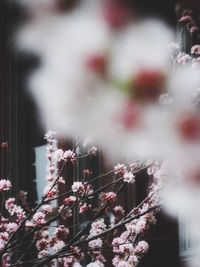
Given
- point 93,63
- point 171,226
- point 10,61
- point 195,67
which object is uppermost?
point 10,61

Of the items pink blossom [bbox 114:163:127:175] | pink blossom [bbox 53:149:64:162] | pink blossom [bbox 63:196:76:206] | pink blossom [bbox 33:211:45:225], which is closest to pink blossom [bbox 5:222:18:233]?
pink blossom [bbox 33:211:45:225]

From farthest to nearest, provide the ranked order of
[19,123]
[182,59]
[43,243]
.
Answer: [19,123], [182,59], [43,243]

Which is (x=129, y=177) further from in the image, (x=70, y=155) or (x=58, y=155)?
(x=58, y=155)

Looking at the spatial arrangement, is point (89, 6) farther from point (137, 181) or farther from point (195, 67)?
point (137, 181)

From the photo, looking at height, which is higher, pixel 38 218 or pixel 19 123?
pixel 19 123

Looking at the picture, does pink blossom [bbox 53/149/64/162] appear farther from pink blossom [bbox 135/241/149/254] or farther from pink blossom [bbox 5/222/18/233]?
pink blossom [bbox 135/241/149/254]

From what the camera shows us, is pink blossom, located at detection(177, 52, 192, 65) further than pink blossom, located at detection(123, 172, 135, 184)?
Yes

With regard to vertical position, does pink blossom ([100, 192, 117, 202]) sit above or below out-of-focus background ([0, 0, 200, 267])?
below

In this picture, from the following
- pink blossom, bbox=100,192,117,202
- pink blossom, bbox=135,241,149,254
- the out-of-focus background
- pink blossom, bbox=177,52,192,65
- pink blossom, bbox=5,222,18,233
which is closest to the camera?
pink blossom, bbox=100,192,117,202

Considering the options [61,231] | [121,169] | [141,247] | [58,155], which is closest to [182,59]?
[121,169]

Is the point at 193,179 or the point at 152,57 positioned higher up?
the point at 152,57

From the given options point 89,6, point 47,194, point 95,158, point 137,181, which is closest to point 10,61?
point 95,158

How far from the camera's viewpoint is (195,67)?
4.79 m

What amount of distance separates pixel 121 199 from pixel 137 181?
29cm
